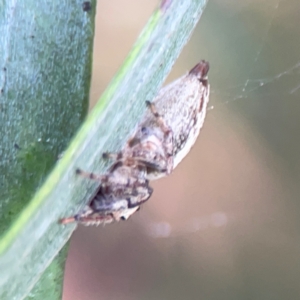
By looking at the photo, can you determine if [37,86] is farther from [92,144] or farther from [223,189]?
[223,189]

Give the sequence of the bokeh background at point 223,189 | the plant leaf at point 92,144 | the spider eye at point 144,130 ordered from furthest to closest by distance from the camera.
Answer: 1. the bokeh background at point 223,189
2. the spider eye at point 144,130
3. the plant leaf at point 92,144

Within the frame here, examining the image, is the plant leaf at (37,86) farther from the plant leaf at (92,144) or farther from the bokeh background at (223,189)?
the bokeh background at (223,189)

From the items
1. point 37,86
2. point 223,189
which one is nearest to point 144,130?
point 37,86

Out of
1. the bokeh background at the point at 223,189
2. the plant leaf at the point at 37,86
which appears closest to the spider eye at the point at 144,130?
the plant leaf at the point at 37,86

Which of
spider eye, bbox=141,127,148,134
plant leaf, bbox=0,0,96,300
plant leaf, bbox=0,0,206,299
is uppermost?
spider eye, bbox=141,127,148,134

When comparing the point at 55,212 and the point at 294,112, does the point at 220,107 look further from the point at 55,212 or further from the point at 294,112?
the point at 55,212

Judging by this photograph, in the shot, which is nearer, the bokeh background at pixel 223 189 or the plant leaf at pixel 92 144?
the plant leaf at pixel 92 144

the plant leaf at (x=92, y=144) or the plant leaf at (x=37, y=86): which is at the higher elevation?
the plant leaf at (x=37, y=86)

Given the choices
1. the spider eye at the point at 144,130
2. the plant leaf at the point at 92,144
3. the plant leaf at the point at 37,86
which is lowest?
the plant leaf at the point at 92,144

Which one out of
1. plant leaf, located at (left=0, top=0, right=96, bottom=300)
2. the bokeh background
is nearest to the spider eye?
plant leaf, located at (left=0, top=0, right=96, bottom=300)

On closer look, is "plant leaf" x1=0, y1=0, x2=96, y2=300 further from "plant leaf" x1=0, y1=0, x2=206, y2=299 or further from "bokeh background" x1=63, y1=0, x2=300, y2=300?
"bokeh background" x1=63, y1=0, x2=300, y2=300
